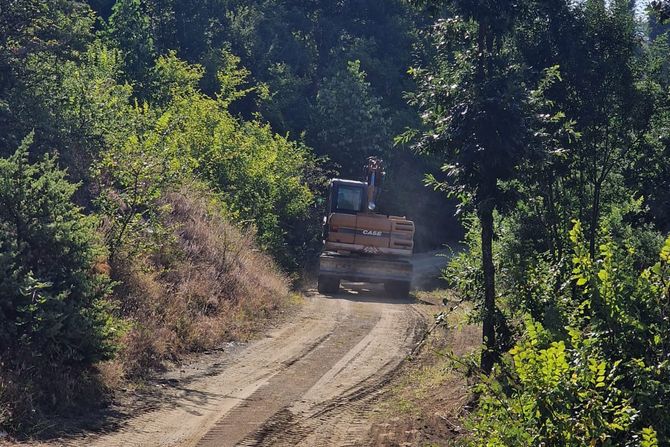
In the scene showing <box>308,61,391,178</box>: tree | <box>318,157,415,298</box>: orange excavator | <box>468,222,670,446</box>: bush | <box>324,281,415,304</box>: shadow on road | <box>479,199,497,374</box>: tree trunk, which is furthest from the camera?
<box>308,61,391,178</box>: tree

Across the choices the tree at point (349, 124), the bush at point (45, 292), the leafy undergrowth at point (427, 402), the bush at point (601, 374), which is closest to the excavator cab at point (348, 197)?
the leafy undergrowth at point (427, 402)

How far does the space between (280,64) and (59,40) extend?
995 inches

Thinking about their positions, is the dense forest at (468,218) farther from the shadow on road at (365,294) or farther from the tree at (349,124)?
the tree at (349,124)

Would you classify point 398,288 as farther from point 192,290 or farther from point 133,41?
point 133,41

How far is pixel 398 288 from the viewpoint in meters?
25.9

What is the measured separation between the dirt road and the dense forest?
1.10m

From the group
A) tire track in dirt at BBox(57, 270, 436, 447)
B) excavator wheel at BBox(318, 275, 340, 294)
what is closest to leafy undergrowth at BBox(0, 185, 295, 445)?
tire track in dirt at BBox(57, 270, 436, 447)

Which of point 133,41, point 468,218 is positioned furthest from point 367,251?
point 133,41

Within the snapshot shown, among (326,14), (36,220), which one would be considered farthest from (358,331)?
(326,14)

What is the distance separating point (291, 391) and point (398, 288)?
44.3 ft

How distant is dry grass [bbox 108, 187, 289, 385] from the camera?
46.6 feet

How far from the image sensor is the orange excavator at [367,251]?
84.8 feet

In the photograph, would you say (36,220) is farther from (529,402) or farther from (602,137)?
(602,137)

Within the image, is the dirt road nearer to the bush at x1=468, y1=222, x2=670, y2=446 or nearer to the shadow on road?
the bush at x1=468, y1=222, x2=670, y2=446
